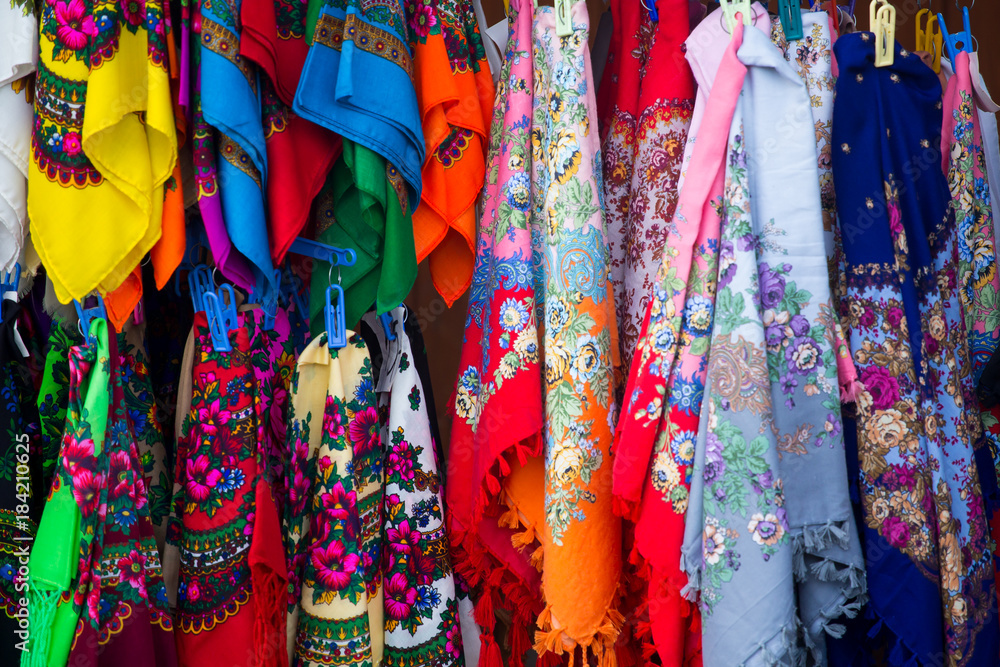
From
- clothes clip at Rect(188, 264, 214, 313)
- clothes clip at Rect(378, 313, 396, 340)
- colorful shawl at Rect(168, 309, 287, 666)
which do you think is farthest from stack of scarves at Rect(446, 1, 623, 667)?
clothes clip at Rect(188, 264, 214, 313)

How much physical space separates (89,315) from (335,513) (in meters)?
0.41

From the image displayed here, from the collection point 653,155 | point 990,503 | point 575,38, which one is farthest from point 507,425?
point 990,503

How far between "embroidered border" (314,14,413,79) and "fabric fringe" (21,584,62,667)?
2.53 ft

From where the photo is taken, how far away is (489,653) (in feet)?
3.56

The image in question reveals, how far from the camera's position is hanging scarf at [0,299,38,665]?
35.7 inches

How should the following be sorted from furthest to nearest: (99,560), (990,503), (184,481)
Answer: (990,503) → (184,481) → (99,560)

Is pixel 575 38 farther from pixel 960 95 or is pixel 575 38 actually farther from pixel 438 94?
pixel 960 95

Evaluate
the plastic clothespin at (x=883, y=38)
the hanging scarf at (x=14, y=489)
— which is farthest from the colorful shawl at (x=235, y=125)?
the plastic clothespin at (x=883, y=38)

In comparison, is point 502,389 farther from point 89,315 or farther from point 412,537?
point 89,315

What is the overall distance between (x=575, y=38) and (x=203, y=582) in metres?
0.89

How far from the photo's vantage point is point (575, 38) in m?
1.04

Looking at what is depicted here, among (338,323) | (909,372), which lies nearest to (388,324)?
(338,323)

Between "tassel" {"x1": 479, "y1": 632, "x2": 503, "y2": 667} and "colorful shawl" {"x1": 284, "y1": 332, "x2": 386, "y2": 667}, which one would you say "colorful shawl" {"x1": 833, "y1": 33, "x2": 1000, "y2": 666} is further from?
"colorful shawl" {"x1": 284, "y1": 332, "x2": 386, "y2": 667}

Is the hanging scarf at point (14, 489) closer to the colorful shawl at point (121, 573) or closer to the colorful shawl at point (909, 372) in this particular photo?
the colorful shawl at point (121, 573)
